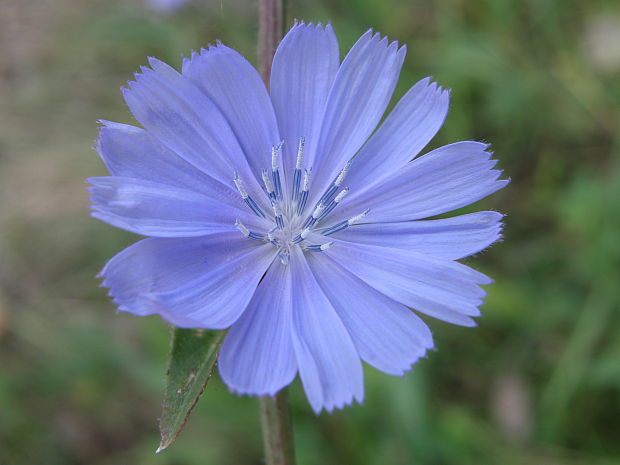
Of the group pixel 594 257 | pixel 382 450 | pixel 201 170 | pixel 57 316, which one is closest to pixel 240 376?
pixel 201 170

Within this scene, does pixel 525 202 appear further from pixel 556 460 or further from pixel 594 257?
pixel 556 460

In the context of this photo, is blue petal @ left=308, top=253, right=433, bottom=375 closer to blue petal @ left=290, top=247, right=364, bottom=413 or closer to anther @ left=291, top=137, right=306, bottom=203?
blue petal @ left=290, top=247, right=364, bottom=413

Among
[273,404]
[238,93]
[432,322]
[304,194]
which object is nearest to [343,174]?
[304,194]

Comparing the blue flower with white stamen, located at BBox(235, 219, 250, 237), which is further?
white stamen, located at BBox(235, 219, 250, 237)

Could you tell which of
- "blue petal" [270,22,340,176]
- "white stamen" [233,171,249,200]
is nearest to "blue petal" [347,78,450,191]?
"blue petal" [270,22,340,176]

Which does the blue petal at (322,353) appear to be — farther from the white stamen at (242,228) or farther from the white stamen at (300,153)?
the white stamen at (300,153)

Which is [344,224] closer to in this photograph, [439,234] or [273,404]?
[439,234]
